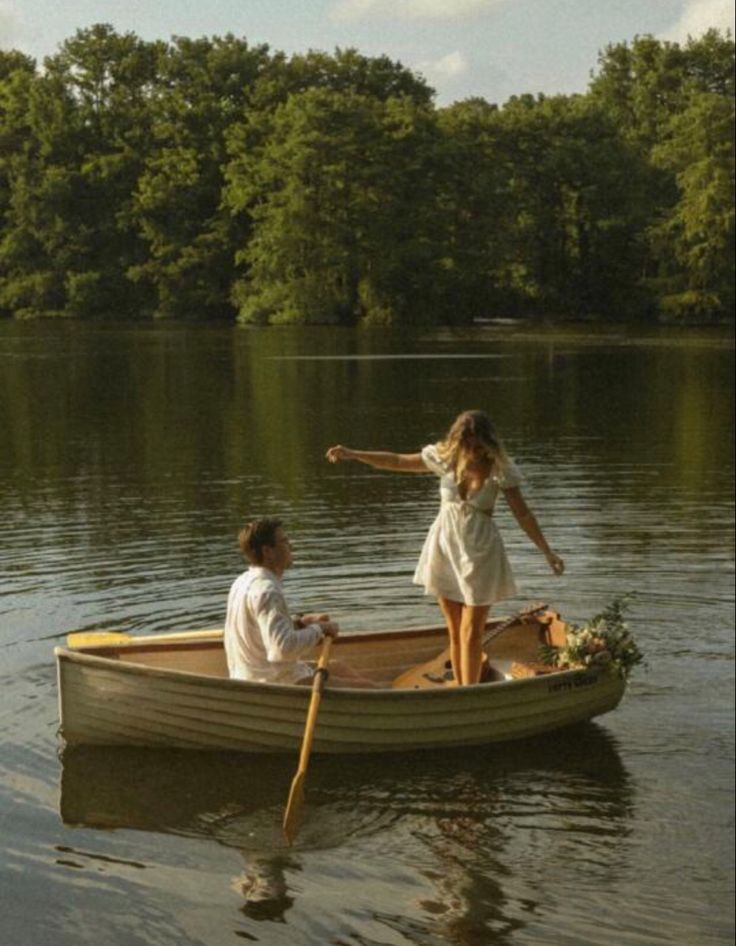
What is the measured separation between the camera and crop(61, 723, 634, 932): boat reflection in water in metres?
7.53

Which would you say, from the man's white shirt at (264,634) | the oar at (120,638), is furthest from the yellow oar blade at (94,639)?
the man's white shirt at (264,634)

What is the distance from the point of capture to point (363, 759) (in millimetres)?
9445

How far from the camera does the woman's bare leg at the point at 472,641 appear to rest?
373 inches

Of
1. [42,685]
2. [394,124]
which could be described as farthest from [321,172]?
[42,685]

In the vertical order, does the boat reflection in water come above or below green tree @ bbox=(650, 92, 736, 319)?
below

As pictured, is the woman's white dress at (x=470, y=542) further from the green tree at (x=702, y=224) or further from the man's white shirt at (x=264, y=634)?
the green tree at (x=702, y=224)

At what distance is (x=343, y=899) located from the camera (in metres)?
7.38

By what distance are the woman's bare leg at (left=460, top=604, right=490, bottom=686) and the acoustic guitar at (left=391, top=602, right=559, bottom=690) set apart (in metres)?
0.37

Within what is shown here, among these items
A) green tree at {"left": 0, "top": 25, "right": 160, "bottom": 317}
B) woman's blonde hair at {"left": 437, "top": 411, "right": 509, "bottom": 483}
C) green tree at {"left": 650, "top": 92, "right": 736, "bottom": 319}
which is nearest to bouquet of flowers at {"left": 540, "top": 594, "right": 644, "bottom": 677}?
woman's blonde hair at {"left": 437, "top": 411, "right": 509, "bottom": 483}

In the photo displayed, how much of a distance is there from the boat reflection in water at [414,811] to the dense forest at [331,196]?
2527 inches

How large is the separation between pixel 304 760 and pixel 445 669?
2138mm

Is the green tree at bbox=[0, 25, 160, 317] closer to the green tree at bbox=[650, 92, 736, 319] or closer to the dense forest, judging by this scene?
the dense forest

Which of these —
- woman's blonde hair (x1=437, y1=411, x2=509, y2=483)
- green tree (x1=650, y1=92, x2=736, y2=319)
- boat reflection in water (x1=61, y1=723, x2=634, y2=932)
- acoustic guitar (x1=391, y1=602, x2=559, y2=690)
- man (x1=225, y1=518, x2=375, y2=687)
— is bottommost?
boat reflection in water (x1=61, y1=723, x2=634, y2=932)

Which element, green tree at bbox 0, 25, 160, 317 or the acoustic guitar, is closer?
the acoustic guitar
